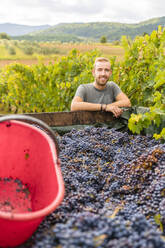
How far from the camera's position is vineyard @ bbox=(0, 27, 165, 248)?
98 cm

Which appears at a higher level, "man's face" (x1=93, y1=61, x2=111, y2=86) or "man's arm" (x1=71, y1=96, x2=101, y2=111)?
"man's face" (x1=93, y1=61, x2=111, y2=86)

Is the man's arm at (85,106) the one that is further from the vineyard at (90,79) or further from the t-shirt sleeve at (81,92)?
the vineyard at (90,79)

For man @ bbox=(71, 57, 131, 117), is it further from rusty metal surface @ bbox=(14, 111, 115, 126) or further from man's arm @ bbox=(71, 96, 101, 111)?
rusty metal surface @ bbox=(14, 111, 115, 126)

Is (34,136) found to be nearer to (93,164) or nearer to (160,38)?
(93,164)

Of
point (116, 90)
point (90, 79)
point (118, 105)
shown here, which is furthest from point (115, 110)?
point (90, 79)

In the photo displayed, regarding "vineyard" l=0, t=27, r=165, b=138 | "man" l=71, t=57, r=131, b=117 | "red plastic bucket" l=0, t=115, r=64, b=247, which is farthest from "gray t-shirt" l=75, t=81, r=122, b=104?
"red plastic bucket" l=0, t=115, r=64, b=247

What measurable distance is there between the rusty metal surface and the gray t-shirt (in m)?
0.55

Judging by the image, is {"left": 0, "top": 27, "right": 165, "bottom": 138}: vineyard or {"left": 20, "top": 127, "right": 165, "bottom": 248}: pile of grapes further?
{"left": 0, "top": 27, "right": 165, "bottom": 138}: vineyard

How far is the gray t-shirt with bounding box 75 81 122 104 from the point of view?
3.63 metres

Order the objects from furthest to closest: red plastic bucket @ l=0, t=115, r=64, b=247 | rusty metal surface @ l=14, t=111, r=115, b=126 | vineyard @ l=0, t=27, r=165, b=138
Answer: rusty metal surface @ l=14, t=111, r=115, b=126 → vineyard @ l=0, t=27, r=165, b=138 → red plastic bucket @ l=0, t=115, r=64, b=247

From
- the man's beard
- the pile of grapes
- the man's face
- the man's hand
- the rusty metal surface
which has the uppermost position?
the man's face

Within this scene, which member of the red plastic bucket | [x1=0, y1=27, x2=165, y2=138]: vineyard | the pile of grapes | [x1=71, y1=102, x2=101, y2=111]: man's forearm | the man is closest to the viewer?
the pile of grapes

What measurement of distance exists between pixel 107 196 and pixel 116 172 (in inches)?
13.9

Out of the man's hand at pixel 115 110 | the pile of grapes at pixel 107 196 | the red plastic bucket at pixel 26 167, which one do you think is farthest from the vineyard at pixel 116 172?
the man's hand at pixel 115 110
